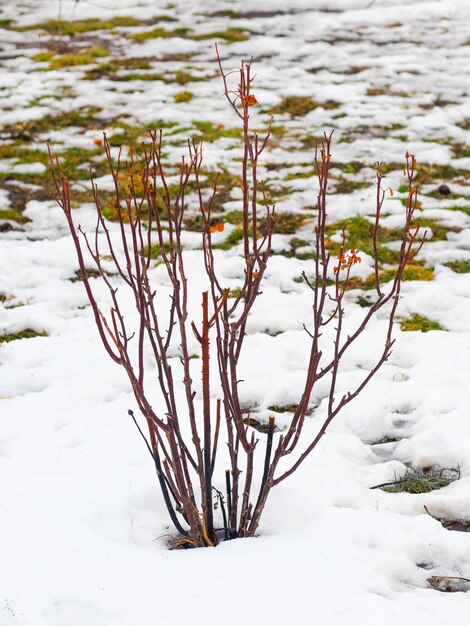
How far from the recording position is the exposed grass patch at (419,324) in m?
4.00

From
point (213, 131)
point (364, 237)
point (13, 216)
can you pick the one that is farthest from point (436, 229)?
point (13, 216)

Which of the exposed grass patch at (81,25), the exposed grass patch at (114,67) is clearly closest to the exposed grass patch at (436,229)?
the exposed grass patch at (114,67)

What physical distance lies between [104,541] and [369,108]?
23.2ft

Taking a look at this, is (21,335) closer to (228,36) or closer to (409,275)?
(409,275)

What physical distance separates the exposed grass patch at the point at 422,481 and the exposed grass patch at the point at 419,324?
132cm

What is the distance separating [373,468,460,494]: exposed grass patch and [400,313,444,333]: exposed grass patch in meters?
1.32

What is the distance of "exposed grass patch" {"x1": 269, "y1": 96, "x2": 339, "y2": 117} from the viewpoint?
8281 mm

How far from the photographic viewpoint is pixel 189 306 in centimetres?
439

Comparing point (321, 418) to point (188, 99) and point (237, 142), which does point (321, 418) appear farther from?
point (188, 99)

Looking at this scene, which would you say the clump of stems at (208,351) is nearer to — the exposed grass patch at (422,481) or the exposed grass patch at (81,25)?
the exposed grass patch at (422,481)

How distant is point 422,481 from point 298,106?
6534mm

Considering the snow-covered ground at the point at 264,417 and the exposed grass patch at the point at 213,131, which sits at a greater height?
the exposed grass patch at the point at 213,131

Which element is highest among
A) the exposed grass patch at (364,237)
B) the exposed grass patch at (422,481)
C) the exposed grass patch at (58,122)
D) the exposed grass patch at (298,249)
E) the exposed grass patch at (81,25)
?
the exposed grass patch at (81,25)

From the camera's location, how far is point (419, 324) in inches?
159
